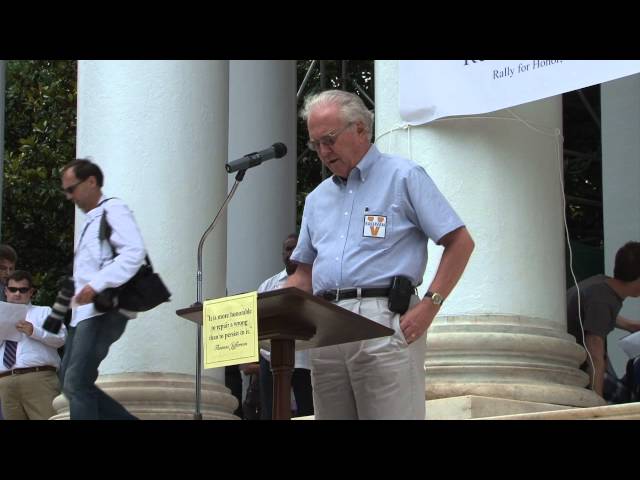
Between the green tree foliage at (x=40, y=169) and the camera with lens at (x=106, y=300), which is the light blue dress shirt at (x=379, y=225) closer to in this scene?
the camera with lens at (x=106, y=300)

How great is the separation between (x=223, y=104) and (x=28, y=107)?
1320 centimetres

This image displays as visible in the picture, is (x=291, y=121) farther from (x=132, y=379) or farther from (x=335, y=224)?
(x=335, y=224)

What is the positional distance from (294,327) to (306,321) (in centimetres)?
13

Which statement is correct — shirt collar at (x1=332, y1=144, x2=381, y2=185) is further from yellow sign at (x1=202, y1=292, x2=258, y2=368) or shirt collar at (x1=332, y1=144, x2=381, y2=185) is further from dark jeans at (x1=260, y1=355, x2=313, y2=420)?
dark jeans at (x1=260, y1=355, x2=313, y2=420)

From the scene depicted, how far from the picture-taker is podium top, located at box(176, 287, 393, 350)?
452cm

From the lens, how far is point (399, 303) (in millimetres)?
4984

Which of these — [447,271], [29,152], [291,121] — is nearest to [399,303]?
[447,271]

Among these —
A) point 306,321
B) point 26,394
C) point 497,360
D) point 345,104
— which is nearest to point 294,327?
point 306,321

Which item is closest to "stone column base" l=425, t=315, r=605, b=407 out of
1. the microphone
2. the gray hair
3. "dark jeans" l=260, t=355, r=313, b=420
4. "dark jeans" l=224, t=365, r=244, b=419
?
the microphone

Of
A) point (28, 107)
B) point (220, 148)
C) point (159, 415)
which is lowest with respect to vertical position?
point (159, 415)

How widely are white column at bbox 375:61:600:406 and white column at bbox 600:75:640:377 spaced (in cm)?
452

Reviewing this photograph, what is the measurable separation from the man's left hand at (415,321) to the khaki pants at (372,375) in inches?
0.9

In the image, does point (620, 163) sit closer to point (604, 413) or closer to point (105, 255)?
point (105, 255)

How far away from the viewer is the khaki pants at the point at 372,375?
4.95 m
